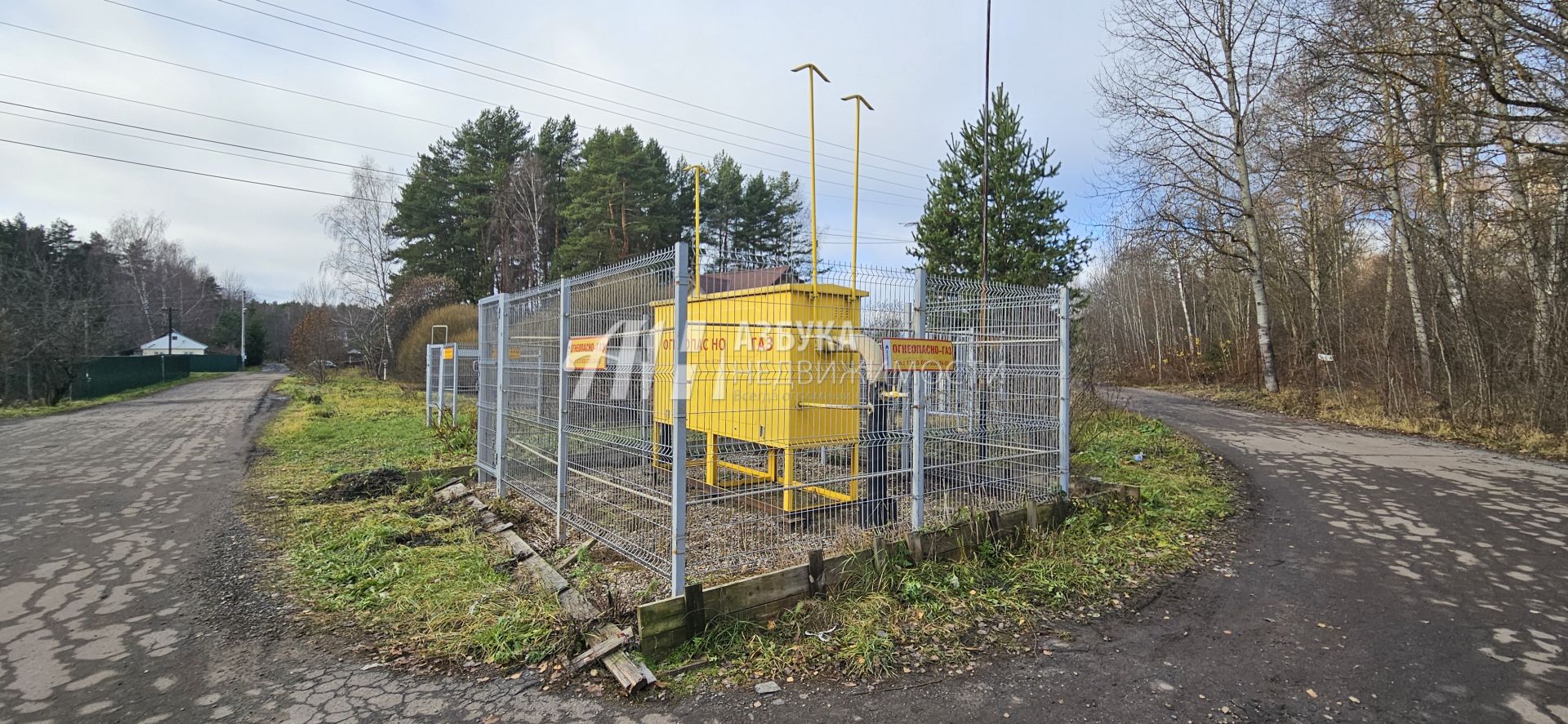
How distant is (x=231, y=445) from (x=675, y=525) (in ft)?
37.5

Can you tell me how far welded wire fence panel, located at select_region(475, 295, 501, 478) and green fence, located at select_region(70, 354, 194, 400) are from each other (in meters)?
23.2

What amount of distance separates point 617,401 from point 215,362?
57.2 metres

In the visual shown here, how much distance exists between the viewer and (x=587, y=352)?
4.78 meters

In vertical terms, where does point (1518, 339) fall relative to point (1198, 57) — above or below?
below

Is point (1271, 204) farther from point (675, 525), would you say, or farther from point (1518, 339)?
point (675, 525)

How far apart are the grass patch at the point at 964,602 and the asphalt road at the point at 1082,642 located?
0.20 metres

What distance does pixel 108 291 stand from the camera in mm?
37500

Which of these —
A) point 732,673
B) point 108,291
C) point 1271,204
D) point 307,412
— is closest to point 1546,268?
point 1271,204

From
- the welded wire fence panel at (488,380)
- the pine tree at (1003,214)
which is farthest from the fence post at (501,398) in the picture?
the pine tree at (1003,214)

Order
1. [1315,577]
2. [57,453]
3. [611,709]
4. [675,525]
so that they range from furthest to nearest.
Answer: [57,453] → [1315,577] → [675,525] → [611,709]

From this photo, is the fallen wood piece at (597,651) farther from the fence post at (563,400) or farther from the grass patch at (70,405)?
the grass patch at (70,405)

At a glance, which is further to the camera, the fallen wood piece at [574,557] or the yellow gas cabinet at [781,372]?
the fallen wood piece at [574,557]

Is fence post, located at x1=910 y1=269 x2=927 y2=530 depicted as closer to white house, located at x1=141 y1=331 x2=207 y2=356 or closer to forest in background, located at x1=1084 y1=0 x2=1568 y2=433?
forest in background, located at x1=1084 y1=0 x2=1568 y2=433

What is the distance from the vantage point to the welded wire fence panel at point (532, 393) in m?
5.54
